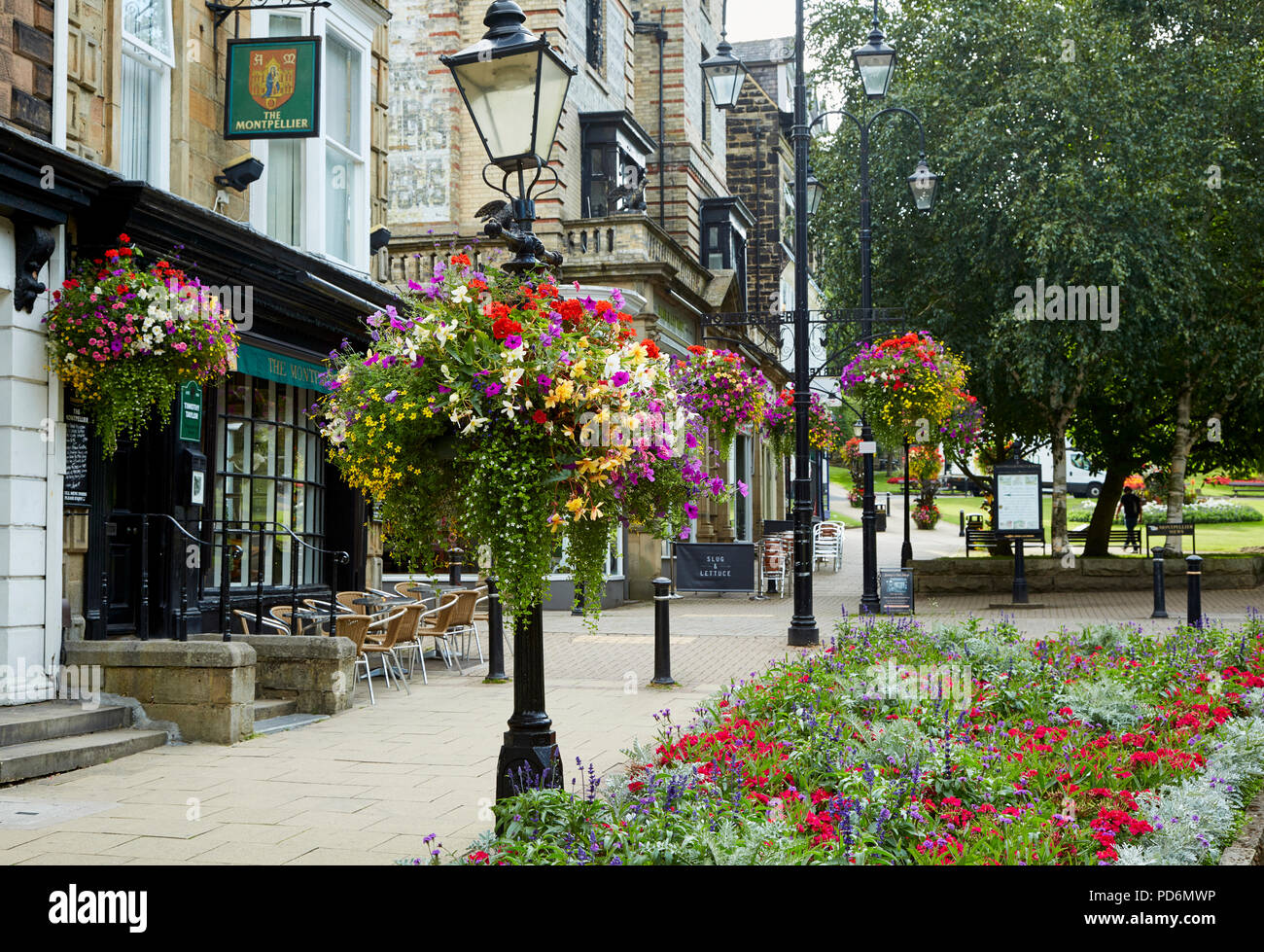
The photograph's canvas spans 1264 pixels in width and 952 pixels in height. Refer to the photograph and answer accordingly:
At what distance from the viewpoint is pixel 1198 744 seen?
6727 mm

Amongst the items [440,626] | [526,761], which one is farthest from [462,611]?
[526,761]

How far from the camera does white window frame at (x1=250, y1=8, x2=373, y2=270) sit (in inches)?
477

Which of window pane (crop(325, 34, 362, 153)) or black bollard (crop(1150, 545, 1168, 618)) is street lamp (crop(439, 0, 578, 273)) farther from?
black bollard (crop(1150, 545, 1168, 618))

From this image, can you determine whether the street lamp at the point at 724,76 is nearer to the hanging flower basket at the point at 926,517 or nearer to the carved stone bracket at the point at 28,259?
the carved stone bracket at the point at 28,259

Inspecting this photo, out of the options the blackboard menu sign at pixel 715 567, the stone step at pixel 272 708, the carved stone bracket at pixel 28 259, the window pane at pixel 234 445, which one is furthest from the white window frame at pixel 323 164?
the blackboard menu sign at pixel 715 567

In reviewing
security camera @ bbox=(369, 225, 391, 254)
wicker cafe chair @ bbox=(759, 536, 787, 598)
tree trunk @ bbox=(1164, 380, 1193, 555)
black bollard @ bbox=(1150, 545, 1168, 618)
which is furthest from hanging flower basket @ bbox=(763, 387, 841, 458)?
security camera @ bbox=(369, 225, 391, 254)

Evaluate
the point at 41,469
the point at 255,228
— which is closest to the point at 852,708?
the point at 41,469

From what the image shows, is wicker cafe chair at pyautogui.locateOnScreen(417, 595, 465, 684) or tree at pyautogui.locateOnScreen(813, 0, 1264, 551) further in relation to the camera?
tree at pyautogui.locateOnScreen(813, 0, 1264, 551)

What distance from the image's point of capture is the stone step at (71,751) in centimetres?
744

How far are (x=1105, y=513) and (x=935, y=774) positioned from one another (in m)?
22.3

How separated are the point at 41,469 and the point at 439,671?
17.6 feet

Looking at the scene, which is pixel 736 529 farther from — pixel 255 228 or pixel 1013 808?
pixel 1013 808

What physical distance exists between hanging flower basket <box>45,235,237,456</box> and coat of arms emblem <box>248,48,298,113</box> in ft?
8.45

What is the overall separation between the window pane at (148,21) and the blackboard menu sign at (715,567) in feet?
45.5
